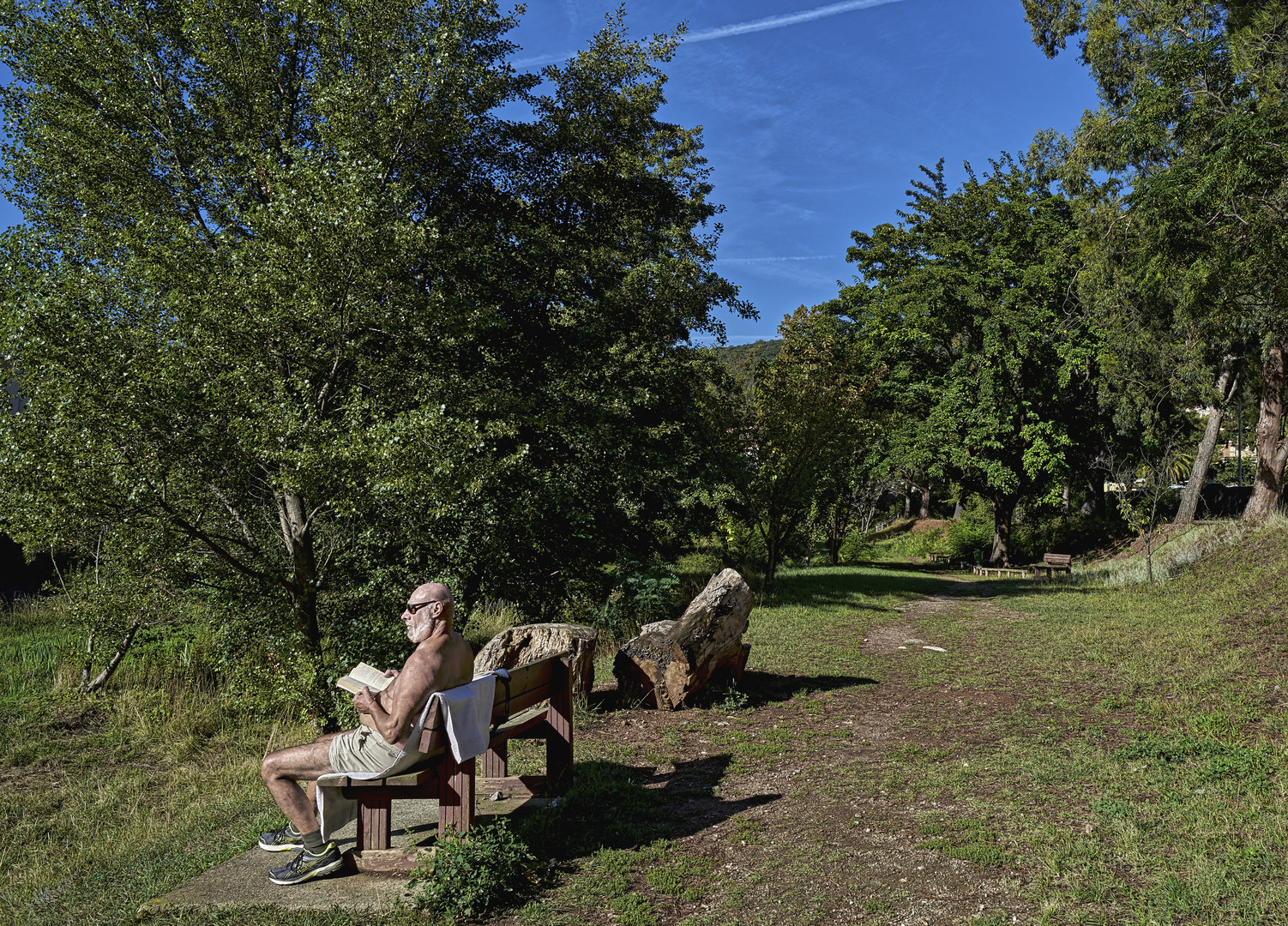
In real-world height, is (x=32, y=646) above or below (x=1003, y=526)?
below

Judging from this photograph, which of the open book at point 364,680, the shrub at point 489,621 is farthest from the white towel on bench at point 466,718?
the shrub at point 489,621

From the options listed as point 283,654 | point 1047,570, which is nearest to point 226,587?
point 283,654

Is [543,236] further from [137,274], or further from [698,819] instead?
[698,819]

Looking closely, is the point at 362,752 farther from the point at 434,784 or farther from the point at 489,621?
the point at 489,621

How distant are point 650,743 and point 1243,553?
13716 mm

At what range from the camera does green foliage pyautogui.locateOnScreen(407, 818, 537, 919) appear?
370cm

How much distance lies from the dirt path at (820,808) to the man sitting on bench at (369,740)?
129 centimetres

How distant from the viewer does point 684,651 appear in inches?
302

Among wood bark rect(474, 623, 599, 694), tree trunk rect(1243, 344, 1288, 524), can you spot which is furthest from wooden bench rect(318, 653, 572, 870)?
tree trunk rect(1243, 344, 1288, 524)

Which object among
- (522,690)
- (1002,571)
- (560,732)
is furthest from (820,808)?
(1002,571)

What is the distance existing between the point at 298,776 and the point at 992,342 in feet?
81.6

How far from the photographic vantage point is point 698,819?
498 centimetres

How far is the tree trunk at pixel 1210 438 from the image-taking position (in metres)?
22.7

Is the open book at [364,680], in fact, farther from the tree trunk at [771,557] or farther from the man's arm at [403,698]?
the tree trunk at [771,557]
